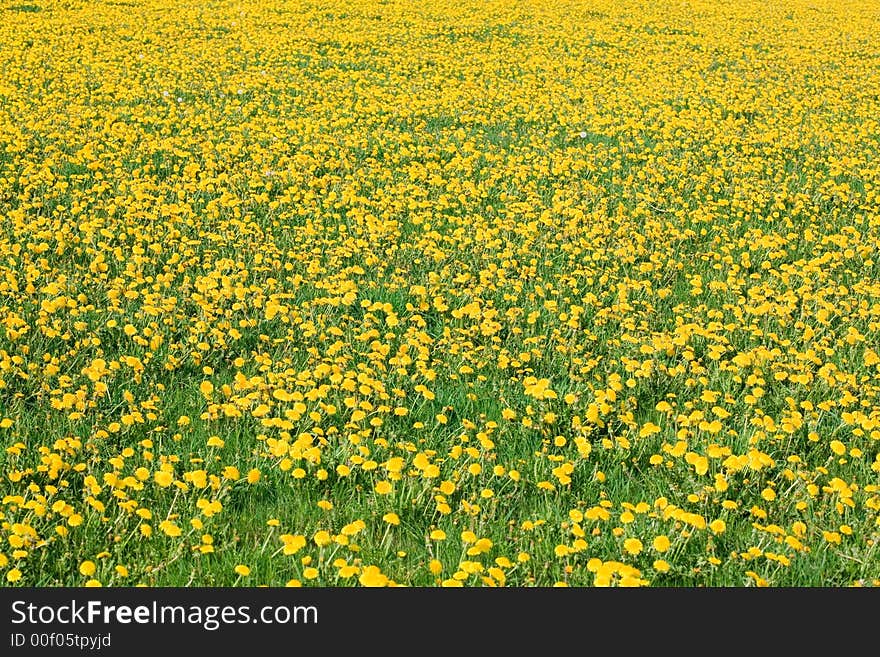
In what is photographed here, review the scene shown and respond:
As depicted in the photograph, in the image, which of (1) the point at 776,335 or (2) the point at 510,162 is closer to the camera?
(1) the point at 776,335


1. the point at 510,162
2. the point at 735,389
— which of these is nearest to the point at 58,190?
the point at 510,162

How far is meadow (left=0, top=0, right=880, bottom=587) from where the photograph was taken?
11.2 ft

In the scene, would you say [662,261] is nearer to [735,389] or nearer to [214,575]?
[735,389]

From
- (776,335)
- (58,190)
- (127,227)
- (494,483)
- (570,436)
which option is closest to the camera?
(494,483)

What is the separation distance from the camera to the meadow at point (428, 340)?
3428mm

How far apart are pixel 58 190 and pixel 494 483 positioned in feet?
16.9

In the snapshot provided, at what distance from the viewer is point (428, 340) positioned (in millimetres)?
4918

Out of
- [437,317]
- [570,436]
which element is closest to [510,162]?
[437,317]

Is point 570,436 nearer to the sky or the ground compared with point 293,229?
nearer to the ground

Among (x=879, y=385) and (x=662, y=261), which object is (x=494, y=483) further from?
(x=662, y=261)

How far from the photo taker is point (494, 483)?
3.85 m

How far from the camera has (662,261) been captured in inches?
261

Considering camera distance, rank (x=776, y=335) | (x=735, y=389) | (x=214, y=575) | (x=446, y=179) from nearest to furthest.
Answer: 1. (x=214, y=575)
2. (x=735, y=389)
3. (x=776, y=335)
4. (x=446, y=179)

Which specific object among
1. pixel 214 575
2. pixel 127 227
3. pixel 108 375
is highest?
pixel 127 227
